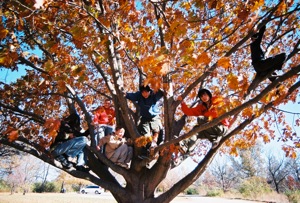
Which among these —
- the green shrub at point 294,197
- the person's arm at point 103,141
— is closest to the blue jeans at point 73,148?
the person's arm at point 103,141

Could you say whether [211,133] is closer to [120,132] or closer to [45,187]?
[120,132]

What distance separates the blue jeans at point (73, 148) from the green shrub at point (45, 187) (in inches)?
1731

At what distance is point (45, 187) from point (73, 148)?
44.6m

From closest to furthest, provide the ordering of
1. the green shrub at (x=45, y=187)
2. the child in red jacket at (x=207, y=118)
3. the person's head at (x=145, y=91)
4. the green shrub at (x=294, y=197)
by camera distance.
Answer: the child in red jacket at (x=207, y=118) < the person's head at (x=145, y=91) < the green shrub at (x=294, y=197) < the green shrub at (x=45, y=187)

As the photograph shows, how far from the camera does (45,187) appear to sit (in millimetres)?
43438

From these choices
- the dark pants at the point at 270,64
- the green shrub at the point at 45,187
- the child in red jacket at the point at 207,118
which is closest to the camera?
the dark pants at the point at 270,64

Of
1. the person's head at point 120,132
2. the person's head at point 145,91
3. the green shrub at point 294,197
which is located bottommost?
the green shrub at point 294,197

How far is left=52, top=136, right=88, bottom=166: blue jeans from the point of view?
16.5ft

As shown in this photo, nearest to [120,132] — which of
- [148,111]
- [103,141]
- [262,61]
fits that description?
[103,141]

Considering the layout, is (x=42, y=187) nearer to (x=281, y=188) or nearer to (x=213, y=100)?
(x=281, y=188)

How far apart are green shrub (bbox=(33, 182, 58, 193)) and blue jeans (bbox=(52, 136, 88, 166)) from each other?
44.0m

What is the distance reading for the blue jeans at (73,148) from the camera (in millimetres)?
5035

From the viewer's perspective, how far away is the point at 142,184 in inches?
192

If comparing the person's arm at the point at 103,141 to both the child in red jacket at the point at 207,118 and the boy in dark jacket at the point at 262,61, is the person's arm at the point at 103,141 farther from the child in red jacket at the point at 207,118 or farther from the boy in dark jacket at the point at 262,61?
the boy in dark jacket at the point at 262,61
